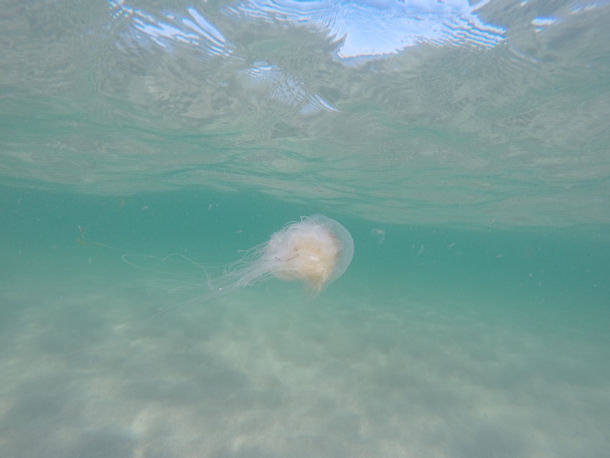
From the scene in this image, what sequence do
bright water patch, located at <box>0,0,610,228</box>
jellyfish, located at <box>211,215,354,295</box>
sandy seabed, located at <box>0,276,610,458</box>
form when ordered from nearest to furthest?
sandy seabed, located at <box>0,276,610,458</box> < jellyfish, located at <box>211,215,354,295</box> < bright water patch, located at <box>0,0,610,228</box>

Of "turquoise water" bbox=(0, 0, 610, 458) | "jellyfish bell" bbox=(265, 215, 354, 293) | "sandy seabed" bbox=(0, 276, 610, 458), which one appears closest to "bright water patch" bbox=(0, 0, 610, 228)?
Answer: "turquoise water" bbox=(0, 0, 610, 458)

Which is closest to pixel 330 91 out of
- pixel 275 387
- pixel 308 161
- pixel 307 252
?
pixel 307 252

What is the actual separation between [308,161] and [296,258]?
30.2ft

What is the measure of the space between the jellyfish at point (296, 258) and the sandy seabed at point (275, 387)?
1781 millimetres

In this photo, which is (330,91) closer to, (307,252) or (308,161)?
(307,252)

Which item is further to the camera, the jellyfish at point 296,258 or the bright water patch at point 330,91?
the bright water patch at point 330,91

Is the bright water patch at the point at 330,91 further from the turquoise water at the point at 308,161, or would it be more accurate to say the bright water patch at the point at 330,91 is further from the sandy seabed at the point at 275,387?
the sandy seabed at the point at 275,387

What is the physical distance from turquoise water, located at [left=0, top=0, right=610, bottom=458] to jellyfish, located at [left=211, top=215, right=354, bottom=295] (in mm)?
357

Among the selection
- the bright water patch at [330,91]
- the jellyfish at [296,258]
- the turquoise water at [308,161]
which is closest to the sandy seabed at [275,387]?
the turquoise water at [308,161]

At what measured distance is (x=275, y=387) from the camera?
573 centimetres

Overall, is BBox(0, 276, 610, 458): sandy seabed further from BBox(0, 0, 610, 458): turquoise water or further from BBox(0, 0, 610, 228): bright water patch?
BBox(0, 0, 610, 228): bright water patch

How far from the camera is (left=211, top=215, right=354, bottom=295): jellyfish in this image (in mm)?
5480

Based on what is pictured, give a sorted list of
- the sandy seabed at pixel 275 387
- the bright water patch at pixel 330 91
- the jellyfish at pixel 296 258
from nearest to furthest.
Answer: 1. the sandy seabed at pixel 275 387
2. the jellyfish at pixel 296 258
3. the bright water patch at pixel 330 91

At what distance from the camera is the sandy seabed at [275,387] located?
170 inches
